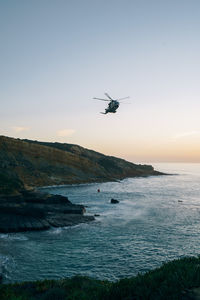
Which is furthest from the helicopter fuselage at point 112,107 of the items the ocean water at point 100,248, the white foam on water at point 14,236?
the white foam on water at point 14,236

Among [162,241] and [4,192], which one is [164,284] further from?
[4,192]

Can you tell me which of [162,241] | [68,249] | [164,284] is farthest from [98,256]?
[164,284]

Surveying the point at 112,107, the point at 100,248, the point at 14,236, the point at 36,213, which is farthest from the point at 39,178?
the point at 100,248

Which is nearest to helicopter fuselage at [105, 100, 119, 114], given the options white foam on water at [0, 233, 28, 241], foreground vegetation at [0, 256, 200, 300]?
white foam on water at [0, 233, 28, 241]

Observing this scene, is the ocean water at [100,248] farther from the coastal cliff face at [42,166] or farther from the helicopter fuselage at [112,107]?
the coastal cliff face at [42,166]

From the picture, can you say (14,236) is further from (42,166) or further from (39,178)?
(42,166)
